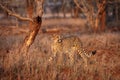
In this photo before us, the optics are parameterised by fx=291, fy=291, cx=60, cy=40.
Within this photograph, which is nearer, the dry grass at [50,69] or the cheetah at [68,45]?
the dry grass at [50,69]

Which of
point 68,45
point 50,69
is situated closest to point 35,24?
point 68,45

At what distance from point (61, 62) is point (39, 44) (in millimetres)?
3956

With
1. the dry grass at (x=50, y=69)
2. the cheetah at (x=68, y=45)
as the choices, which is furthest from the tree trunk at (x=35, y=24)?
the cheetah at (x=68, y=45)

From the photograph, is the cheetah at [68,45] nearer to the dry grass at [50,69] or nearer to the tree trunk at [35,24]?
the dry grass at [50,69]

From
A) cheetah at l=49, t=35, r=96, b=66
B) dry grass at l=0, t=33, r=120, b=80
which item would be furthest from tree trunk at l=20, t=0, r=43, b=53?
cheetah at l=49, t=35, r=96, b=66

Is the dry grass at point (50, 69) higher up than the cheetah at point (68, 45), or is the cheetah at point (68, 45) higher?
the cheetah at point (68, 45)

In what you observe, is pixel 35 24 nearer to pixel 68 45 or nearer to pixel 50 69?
pixel 68 45

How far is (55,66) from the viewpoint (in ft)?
30.9

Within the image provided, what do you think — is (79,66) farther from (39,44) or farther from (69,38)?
(39,44)

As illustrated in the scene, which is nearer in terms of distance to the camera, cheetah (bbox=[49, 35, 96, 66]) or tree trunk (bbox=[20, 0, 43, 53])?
cheetah (bbox=[49, 35, 96, 66])

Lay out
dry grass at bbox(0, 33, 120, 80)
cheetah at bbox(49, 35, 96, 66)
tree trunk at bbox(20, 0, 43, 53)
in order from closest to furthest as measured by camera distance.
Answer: dry grass at bbox(0, 33, 120, 80), cheetah at bbox(49, 35, 96, 66), tree trunk at bbox(20, 0, 43, 53)

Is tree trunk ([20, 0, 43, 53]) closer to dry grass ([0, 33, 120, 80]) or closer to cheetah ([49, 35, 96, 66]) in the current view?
dry grass ([0, 33, 120, 80])

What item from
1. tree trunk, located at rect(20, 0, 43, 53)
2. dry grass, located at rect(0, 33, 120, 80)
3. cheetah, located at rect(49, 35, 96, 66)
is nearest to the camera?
dry grass, located at rect(0, 33, 120, 80)

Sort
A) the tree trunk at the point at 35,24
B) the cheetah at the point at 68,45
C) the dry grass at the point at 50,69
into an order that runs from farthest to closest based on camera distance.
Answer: the tree trunk at the point at 35,24 → the cheetah at the point at 68,45 → the dry grass at the point at 50,69
